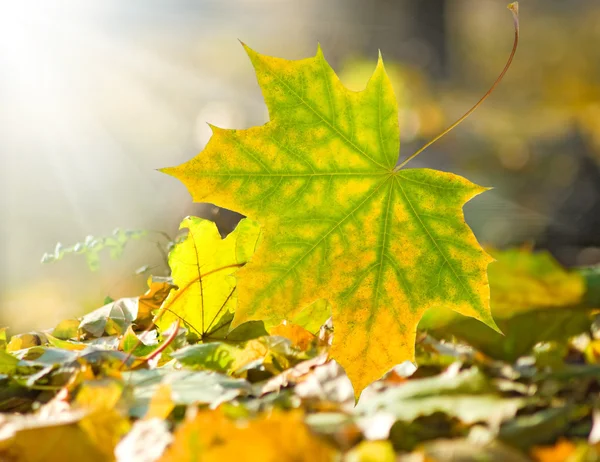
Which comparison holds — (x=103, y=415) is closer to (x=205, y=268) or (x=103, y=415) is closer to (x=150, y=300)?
(x=205, y=268)

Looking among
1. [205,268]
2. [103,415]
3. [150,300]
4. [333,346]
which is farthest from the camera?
[150,300]

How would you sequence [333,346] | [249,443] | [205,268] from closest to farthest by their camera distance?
[249,443] → [333,346] → [205,268]

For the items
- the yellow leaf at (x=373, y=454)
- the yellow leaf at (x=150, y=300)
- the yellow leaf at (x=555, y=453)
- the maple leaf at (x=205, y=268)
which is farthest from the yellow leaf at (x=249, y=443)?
the yellow leaf at (x=150, y=300)

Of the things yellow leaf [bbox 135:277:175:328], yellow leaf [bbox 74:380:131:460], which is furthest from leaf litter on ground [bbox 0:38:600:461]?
yellow leaf [bbox 135:277:175:328]

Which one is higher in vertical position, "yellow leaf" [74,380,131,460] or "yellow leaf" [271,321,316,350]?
"yellow leaf" [271,321,316,350]

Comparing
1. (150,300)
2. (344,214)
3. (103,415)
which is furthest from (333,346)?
(150,300)

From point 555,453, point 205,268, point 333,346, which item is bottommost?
point 555,453

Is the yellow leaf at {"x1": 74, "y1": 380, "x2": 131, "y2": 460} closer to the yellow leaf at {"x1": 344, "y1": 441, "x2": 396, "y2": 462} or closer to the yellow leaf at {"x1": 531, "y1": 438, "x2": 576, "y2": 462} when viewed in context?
the yellow leaf at {"x1": 344, "y1": 441, "x2": 396, "y2": 462}
